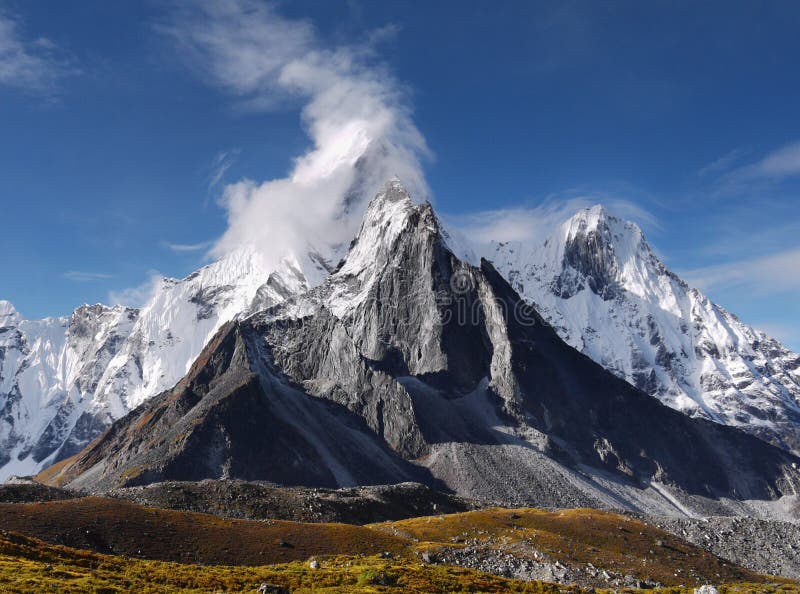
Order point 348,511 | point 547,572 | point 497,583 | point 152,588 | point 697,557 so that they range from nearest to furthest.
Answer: point 152,588
point 497,583
point 547,572
point 697,557
point 348,511

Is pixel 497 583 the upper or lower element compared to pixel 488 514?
lower

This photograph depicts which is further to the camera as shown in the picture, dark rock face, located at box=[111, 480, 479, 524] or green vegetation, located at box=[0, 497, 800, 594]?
dark rock face, located at box=[111, 480, 479, 524]

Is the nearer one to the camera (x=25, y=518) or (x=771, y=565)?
(x=25, y=518)

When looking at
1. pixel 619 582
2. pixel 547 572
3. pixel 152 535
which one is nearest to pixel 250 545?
pixel 152 535

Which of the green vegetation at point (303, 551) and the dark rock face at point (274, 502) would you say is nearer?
the green vegetation at point (303, 551)

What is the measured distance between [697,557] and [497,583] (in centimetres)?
5009

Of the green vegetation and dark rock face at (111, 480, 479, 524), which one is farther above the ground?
dark rock face at (111, 480, 479, 524)

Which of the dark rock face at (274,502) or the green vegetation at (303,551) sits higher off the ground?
the dark rock face at (274,502)

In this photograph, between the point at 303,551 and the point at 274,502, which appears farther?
→ the point at 274,502

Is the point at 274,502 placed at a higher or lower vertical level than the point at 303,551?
higher

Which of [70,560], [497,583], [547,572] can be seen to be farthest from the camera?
[547,572]

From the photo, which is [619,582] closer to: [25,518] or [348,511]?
[348,511]

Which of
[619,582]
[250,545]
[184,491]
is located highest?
[184,491]

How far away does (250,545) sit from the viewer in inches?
3329
